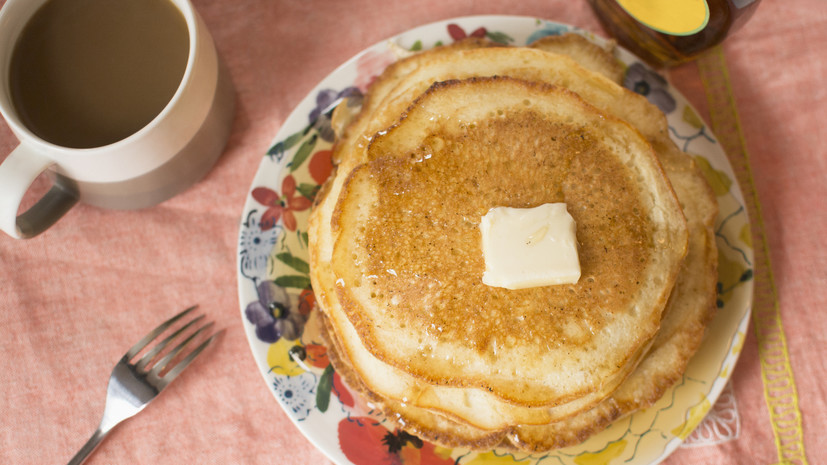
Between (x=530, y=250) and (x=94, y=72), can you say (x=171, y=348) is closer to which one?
(x=94, y=72)

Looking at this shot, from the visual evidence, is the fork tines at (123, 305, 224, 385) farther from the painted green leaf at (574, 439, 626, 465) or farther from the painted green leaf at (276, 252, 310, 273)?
the painted green leaf at (574, 439, 626, 465)

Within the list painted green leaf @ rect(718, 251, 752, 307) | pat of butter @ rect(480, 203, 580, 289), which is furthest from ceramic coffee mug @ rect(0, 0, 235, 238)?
painted green leaf @ rect(718, 251, 752, 307)

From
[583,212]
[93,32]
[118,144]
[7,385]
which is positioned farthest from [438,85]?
[7,385]

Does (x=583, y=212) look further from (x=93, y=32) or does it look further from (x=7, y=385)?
(x=7, y=385)

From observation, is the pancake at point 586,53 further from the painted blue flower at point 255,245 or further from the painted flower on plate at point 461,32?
the painted blue flower at point 255,245

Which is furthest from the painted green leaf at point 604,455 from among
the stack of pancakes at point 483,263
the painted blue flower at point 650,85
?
the painted blue flower at point 650,85

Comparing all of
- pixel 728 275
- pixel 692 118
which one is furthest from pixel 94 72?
pixel 728 275
